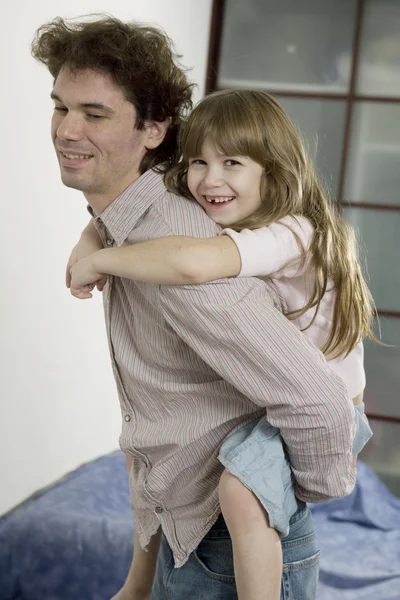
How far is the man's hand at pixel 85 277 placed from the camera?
135cm

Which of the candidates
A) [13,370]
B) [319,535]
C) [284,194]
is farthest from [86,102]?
[319,535]

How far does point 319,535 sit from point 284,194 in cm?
213

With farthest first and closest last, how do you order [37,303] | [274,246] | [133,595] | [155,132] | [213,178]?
[37,303] → [133,595] → [155,132] → [213,178] → [274,246]

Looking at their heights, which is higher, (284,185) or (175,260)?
(284,185)

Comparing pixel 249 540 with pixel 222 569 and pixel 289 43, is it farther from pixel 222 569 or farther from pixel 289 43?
pixel 289 43

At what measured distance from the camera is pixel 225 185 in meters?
1.42

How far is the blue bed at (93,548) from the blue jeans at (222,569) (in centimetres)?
126

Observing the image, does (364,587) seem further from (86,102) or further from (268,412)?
(86,102)

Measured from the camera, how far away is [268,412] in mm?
1242

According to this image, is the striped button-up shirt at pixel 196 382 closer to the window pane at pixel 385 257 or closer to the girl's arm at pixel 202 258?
the girl's arm at pixel 202 258

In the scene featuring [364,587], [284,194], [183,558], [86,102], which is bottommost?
[364,587]

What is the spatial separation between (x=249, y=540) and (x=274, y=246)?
1.51ft

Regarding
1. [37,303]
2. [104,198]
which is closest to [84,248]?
[104,198]

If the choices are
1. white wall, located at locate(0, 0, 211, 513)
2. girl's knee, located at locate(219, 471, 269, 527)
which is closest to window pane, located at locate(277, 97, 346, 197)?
white wall, located at locate(0, 0, 211, 513)
